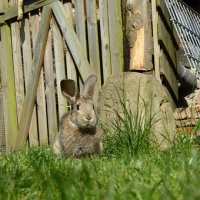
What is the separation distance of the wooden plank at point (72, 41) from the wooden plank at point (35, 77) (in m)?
0.19

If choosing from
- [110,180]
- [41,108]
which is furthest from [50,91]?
[110,180]

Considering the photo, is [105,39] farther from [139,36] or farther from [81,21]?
[139,36]

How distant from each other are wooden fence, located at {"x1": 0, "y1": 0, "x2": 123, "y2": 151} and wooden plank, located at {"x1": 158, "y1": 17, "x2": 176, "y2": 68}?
1.45ft

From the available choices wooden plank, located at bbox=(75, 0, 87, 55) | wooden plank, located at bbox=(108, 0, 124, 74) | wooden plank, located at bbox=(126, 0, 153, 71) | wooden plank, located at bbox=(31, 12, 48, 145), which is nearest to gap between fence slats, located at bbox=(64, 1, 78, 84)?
wooden plank, located at bbox=(75, 0, 87, 55)

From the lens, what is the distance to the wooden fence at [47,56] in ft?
22.8

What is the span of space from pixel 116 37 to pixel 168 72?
0.73 meters

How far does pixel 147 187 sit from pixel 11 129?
18.5 ft

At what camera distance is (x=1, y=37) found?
8133mm

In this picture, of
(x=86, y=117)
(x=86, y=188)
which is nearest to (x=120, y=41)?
(x=86, y=117)

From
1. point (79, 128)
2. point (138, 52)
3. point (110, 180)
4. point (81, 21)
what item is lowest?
point (110, 180)

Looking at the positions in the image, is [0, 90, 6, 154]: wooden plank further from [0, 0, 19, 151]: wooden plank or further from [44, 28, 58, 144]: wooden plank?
[44, 28, 58, 144]: wooden plank

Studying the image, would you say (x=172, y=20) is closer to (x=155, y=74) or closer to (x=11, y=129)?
(x=155, y=74)

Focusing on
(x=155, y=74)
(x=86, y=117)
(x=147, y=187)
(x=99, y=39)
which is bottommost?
(x=147, y=187)

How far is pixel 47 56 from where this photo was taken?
761cm
